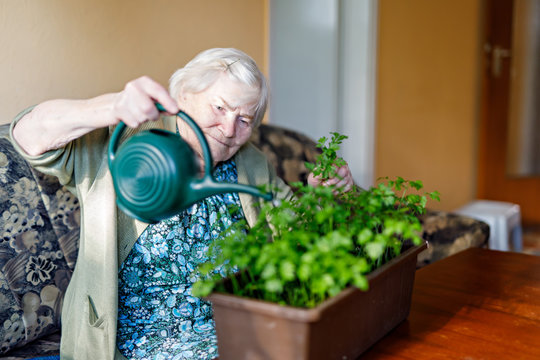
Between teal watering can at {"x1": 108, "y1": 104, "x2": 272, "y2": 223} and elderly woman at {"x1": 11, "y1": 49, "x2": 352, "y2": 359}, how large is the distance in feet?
1.32

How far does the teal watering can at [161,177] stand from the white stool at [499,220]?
9.07 ft

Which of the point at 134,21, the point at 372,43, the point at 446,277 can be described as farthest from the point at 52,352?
the point at 372,43

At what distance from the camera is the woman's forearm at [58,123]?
103 centimetres

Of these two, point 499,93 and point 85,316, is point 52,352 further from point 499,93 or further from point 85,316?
point 499,93

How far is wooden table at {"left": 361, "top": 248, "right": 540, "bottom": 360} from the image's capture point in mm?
879

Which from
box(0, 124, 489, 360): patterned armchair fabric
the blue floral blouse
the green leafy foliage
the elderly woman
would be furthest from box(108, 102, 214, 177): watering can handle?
box(0, 124, 489, 360): patterned armchair fabric

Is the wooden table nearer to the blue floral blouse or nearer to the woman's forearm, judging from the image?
the blue floral blouse

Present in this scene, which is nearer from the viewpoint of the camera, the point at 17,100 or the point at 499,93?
the point at 17,100

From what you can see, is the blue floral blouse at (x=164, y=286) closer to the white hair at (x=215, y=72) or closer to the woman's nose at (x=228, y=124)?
the woman's nose at (x=228, y=124)

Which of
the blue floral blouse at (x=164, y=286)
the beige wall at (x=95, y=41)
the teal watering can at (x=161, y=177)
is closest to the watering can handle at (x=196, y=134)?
the teal watering can at (x=161, y=177)

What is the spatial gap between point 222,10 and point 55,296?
4.39ft

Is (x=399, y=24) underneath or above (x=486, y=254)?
above

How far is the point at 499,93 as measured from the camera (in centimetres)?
459

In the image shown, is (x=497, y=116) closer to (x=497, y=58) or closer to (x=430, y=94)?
(x=497, y=58)
